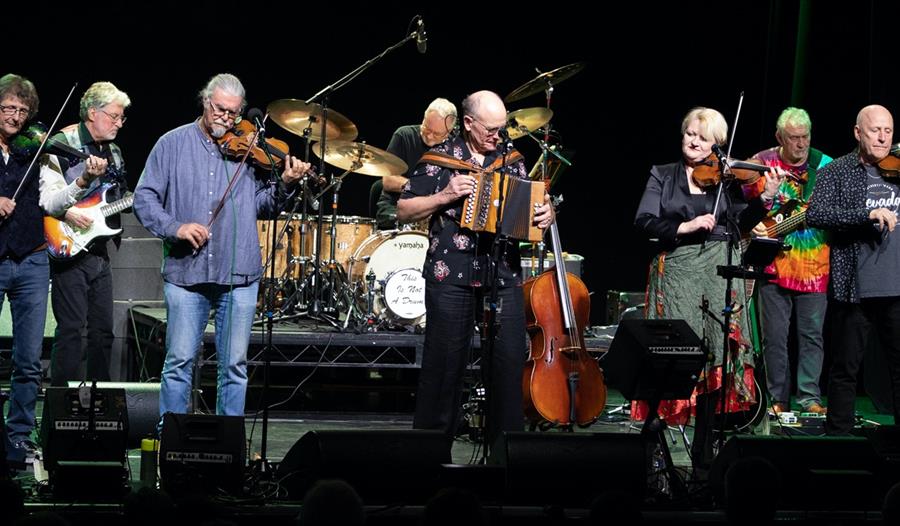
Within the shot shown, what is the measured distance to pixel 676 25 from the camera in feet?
35.3

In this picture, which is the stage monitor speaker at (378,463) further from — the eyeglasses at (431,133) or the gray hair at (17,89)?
the eyeglasses at (431,133)

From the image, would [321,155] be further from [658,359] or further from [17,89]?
[658,359]

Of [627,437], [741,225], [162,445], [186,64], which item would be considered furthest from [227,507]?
[186,64]

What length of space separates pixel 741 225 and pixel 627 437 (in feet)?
7.72

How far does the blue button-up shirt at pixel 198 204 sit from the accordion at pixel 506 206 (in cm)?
111

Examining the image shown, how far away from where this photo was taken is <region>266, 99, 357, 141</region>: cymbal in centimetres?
805

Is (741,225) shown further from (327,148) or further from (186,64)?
(186,64)

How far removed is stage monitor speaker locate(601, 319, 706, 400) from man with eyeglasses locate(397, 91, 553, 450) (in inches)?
21.6

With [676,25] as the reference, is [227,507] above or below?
below

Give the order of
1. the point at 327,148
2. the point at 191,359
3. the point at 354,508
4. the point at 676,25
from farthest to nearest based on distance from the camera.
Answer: the point at 676,25 < the point at 327,148 < the point at 191,359 < the point at 354,508

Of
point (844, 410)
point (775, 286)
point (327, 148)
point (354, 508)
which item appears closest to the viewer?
point (354, 508)

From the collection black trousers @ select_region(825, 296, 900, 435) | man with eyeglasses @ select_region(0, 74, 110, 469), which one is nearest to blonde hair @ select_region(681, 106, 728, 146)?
black trousers @ select_region(825, 296, 900, 435)

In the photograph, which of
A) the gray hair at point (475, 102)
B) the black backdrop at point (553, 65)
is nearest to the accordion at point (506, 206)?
the gray hair at point (475, 102)

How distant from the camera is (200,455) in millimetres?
4668
